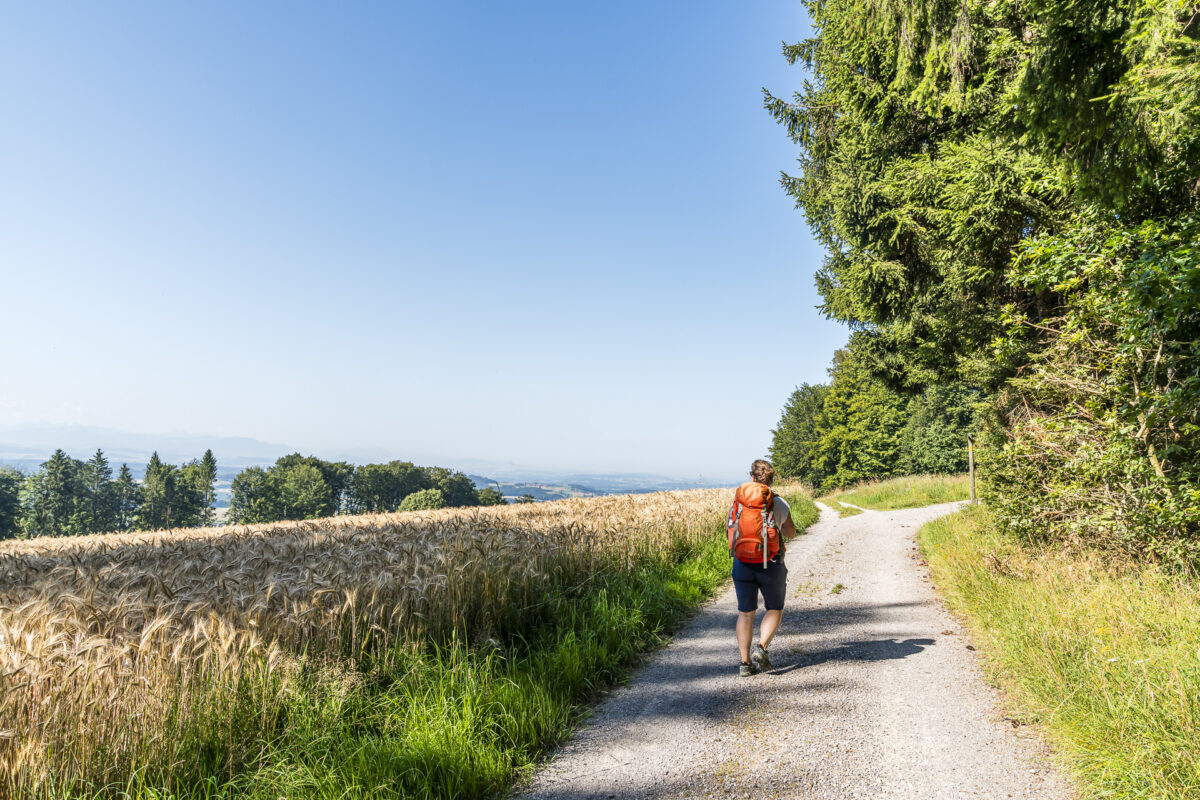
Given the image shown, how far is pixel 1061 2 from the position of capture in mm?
5234

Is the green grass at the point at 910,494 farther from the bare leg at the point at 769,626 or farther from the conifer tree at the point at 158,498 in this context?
the conifer tree at the point at 158,498

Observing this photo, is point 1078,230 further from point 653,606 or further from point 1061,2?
point 653,606

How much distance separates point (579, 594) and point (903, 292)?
12.0m

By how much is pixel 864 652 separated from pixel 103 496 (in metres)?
107

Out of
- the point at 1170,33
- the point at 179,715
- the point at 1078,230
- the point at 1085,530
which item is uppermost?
the point at 1170,33

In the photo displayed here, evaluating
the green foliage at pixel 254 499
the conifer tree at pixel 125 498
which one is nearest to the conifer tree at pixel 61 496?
the conifer tree at pixel 125 498

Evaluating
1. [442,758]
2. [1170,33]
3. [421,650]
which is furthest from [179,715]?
[1170,33]

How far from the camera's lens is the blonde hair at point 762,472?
5.73 metres

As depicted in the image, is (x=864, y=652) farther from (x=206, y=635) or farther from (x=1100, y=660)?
(x=206, y=635)

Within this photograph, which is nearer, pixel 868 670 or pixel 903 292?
pixel 868 670

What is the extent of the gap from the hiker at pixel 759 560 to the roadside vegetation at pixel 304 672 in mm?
1319

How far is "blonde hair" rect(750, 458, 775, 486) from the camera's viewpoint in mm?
5734

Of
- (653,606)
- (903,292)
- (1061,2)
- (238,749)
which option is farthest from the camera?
(903,292)

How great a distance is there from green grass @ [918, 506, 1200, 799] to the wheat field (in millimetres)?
4638
